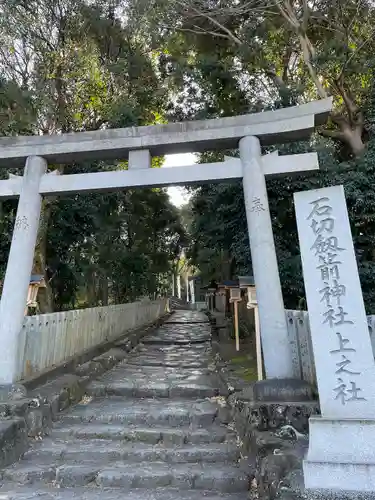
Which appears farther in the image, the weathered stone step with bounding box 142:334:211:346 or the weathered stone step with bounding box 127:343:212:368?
the weathered stone step with bounding box 142:334:211:346

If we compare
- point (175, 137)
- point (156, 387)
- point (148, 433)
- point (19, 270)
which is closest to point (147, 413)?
point (148, 433)

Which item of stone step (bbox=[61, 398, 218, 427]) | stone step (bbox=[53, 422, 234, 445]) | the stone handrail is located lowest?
stone step (bbox=[53, 422, 234, 445])

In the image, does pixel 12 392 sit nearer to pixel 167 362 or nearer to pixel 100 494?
pixel 100 494

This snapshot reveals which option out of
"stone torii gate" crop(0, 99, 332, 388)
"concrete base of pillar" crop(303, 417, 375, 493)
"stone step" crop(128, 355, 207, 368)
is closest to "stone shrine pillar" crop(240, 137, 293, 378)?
"stone torii gate" crop(0, 99, 332, 388)

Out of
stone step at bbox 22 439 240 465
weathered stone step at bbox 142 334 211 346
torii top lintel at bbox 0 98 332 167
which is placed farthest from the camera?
weathered stone step at bbox 142 334 211 346

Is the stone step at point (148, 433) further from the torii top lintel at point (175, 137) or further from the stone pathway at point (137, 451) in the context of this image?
the torii top lintel at point (175, 137)

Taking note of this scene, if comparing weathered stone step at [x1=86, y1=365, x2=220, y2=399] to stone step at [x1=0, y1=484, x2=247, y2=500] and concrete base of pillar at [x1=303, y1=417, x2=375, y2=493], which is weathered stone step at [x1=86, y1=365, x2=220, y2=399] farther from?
concrete base of pillar at [x1=303, y1=417, x2=375, y2=493]

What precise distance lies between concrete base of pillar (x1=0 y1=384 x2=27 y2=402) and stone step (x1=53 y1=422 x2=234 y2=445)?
776 millimetres

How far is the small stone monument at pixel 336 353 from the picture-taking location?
3.24m

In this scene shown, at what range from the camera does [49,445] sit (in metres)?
5.34

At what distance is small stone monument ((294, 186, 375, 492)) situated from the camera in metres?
3.24

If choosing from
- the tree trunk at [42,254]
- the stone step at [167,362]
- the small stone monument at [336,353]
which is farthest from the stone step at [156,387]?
the tree trunk at [42,254]

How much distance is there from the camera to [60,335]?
299 inches

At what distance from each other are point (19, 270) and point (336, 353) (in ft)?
16.1
